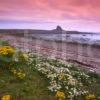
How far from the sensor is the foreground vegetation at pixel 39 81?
9844 millimetres

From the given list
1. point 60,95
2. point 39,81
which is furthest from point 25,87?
point 60,95

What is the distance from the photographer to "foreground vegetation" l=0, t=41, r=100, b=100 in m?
9.84

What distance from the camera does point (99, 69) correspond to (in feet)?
47.8

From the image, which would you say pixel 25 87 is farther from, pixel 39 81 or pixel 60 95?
pixel 60 95

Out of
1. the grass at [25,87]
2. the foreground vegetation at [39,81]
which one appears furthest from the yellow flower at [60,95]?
the grass at [25,87]

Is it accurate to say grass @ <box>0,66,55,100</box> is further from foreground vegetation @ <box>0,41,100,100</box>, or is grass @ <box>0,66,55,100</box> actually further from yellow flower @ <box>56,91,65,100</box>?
yellow flower @ <box>56,91,65,100</box>

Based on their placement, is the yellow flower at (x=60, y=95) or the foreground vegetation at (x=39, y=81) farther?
the foreground vegetation at (x=39, y=81)

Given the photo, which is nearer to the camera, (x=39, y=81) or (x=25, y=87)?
(x=25, y=87)

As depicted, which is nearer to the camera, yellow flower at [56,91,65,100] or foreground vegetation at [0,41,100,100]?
yellow flower at [56,91,65,100]

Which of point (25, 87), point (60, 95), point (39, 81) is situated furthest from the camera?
point (39, 81)

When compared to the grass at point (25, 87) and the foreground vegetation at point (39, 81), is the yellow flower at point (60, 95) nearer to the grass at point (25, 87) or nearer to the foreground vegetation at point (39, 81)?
the foreground vegetation at point (39, 81)

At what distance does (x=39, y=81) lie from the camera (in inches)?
432

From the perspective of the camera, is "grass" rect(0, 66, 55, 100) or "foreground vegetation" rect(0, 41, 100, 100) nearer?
"grass" rect(0, 66, 55, 100)

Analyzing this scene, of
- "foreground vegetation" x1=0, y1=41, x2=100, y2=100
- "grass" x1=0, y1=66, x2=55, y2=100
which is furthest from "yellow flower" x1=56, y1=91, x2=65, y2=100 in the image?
"grass" x1=0, y1=66, x2=55, y2=100
